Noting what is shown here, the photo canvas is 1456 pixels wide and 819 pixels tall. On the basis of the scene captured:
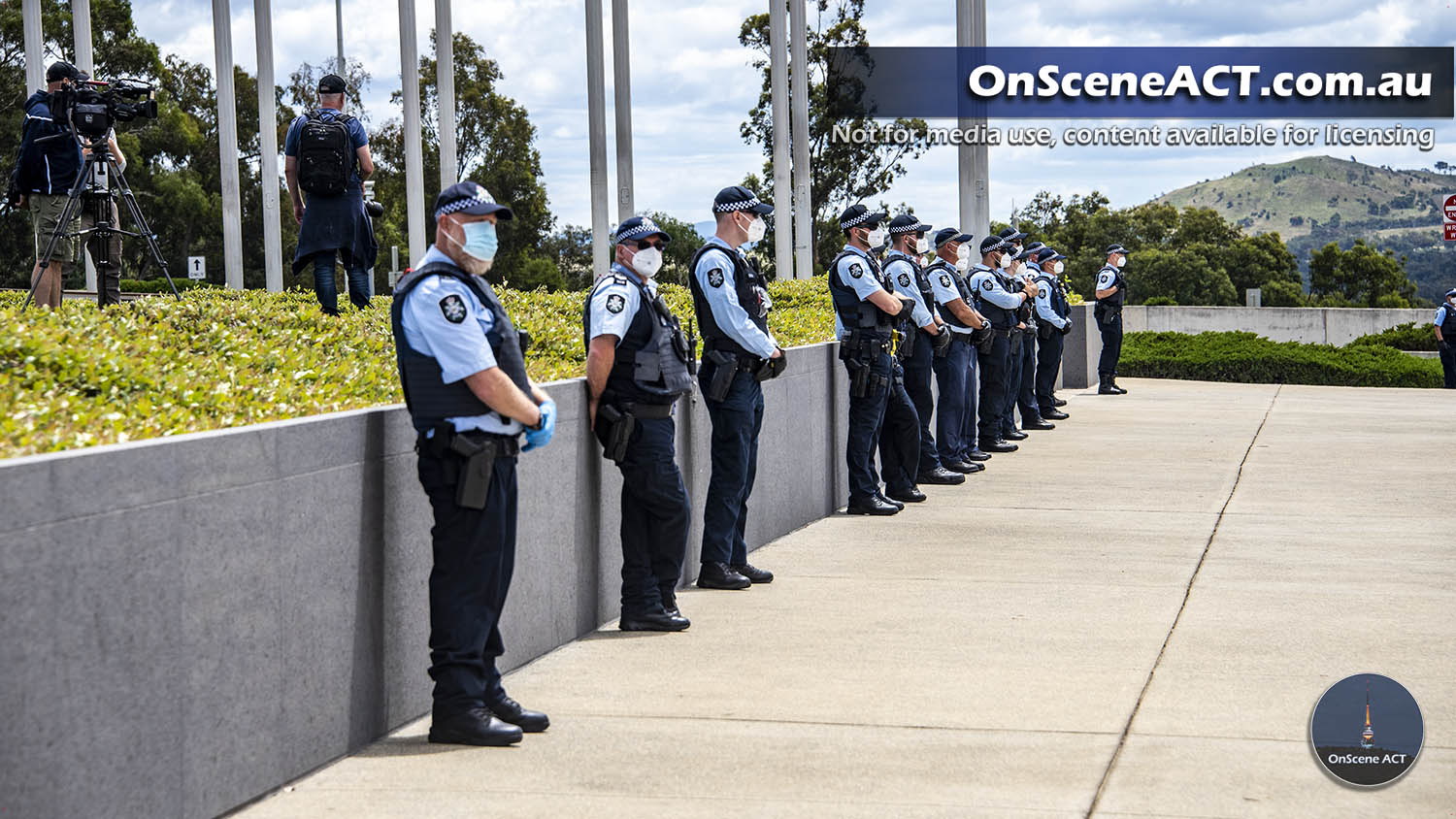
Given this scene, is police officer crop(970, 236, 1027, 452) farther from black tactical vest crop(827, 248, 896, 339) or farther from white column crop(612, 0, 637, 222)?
white column crop(612, 0, 637, 222)

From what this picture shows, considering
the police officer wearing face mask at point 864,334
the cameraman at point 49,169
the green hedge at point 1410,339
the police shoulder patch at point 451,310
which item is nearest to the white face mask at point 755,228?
the police officer wearing face mask at point 864,334

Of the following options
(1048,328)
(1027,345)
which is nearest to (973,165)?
(1048,328)

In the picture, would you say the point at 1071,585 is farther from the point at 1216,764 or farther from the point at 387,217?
the point at 387,217

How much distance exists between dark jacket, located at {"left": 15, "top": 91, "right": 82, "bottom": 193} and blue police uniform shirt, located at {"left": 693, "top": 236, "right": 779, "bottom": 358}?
422 centimetres

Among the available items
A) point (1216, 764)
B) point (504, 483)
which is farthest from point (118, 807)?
point (1216, 764)

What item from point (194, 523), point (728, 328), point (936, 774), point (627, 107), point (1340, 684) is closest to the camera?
point (194, 523)

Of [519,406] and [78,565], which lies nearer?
[78,565]

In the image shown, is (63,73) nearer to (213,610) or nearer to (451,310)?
(451,310)

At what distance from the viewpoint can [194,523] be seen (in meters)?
5.03

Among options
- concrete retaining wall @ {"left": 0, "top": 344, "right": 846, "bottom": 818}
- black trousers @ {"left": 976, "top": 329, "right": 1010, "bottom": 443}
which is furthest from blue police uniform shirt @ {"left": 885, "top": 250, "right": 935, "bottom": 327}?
Answer: concrete retaining wall @ {"left": 0, "top": 344, "right": 846, "bottom": 818}

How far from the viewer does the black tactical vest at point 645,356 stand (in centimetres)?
783

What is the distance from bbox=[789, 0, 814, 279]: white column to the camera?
3447 centimetres

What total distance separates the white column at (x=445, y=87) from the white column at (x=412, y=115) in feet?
1.40

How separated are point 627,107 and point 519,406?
19027 millimetres
